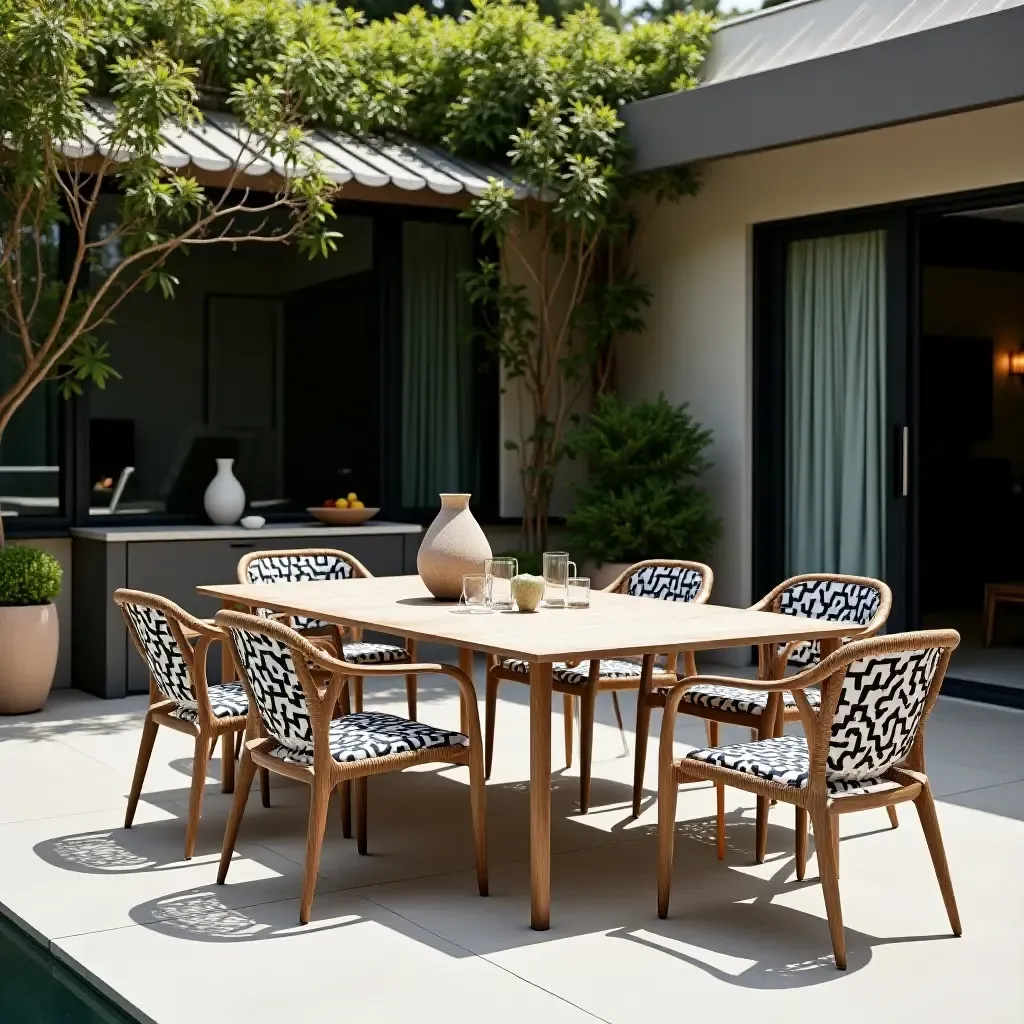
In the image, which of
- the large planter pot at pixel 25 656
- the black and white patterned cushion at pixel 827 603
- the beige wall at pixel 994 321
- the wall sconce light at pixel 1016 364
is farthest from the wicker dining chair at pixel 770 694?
the wall sconce light at pixel 1016 364

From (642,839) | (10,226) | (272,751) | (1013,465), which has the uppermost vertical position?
(10,226)

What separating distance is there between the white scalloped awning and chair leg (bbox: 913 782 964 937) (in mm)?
5093

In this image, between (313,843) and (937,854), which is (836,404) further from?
(313,843)

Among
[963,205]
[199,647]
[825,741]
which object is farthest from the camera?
[963,205]

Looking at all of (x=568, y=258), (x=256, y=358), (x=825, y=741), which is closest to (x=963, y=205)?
(x=568, y=258)

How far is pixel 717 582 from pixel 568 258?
7.30 feet

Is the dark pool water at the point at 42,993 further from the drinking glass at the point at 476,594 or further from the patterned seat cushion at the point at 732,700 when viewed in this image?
the patterned seat cushion at the point at 732,700

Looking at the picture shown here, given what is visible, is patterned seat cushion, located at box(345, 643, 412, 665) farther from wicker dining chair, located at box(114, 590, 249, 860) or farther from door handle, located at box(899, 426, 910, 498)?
door handle, located at box(899, 426, 910, 498)

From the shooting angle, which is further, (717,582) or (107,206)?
(717,582)

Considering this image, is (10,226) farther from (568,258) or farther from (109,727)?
(568,258)

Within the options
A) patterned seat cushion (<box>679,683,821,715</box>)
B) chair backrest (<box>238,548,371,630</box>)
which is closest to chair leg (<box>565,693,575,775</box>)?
patterned seat cushion (<box>679,683,821,715</box>)

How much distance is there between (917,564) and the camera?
8000 mm

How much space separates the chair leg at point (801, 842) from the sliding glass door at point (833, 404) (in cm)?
364

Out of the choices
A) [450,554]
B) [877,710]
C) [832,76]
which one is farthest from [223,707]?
[832,76]
